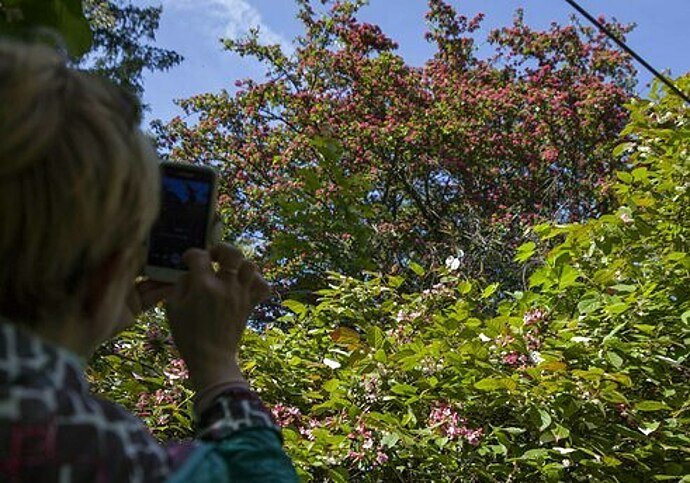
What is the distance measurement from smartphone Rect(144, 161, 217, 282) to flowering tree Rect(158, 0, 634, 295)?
297 inches

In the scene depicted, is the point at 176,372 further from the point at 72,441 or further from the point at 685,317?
the point at 72,441

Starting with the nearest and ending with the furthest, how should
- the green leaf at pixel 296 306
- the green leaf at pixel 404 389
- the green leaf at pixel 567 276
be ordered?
the green leaf at pixel 404 389, the green leaf at pixel 567 276, the green leaf at pixel 296 306

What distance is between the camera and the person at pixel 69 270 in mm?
483

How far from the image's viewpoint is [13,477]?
18.5 inches

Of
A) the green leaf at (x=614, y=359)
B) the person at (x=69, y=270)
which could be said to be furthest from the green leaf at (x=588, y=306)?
the person at (x=69, y=270)

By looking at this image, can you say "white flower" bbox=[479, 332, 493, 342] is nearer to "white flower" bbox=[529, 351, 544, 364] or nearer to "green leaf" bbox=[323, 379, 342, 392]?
"white flower" bbox=[529, 351, 544, 364]

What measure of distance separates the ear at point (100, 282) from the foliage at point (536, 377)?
7.20 feet

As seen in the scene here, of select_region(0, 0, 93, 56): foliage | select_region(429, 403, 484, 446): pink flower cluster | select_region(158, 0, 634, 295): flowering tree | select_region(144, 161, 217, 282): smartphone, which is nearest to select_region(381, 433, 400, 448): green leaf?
select_region(429, 403, 484, 446): pink flower cluster

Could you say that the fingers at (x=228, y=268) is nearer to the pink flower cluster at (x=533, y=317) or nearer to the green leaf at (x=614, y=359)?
the green leaf at (x=614, y=359)

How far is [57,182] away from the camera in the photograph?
1.66 feet

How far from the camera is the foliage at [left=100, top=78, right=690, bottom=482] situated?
271 cm

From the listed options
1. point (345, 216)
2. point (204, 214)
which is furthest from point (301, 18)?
point (204, 214)

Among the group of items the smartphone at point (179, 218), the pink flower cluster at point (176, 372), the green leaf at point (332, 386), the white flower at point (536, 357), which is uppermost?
the white flower at point (536, 357)

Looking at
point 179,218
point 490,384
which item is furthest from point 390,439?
point 179,218
